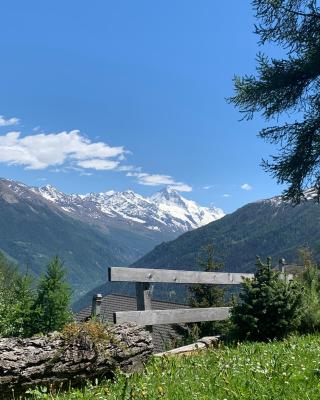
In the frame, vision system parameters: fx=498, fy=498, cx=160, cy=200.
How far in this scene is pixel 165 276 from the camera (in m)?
10.1

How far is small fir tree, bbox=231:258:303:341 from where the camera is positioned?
10.4 meters

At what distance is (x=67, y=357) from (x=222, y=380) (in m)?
2.17

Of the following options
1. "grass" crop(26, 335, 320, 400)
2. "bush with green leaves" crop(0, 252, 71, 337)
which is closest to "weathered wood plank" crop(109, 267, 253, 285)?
"grass" crop(26, 335, 320, 400)

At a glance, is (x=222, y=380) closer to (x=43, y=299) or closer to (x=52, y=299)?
(x=52, y=299)

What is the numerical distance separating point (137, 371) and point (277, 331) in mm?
4135

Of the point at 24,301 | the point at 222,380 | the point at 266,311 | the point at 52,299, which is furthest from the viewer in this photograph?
the point at 52,299

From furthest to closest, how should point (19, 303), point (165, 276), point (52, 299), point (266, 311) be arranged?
point (52, 299) → point (19, 303) → point (266, 311) → point (165, 276)

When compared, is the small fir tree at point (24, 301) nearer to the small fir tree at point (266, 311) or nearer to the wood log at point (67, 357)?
the small fir tree at point (266, 311)

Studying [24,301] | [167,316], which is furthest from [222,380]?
[24,301]

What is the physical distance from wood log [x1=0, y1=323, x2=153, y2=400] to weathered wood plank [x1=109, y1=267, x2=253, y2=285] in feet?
3.68

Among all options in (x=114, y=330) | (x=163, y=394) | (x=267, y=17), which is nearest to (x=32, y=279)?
(x=267, y=17)

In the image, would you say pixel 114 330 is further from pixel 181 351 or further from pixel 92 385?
pixel 181 351

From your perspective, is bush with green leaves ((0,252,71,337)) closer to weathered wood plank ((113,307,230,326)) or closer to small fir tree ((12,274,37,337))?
small fir tree ((12,274,37,337))

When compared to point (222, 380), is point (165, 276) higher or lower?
higher
